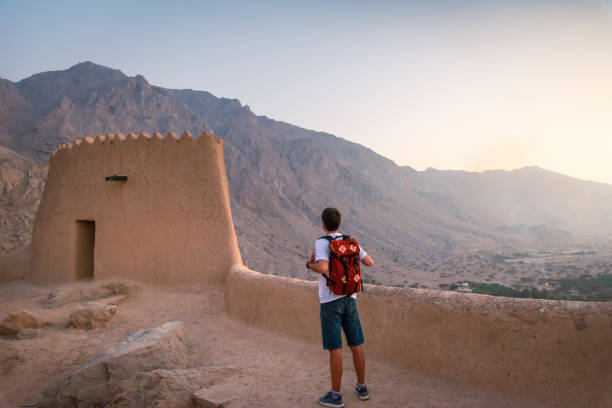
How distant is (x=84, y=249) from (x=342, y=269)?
25.4 ft

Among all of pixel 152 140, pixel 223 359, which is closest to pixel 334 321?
pixel 223 359

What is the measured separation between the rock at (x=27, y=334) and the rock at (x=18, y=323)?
11cm

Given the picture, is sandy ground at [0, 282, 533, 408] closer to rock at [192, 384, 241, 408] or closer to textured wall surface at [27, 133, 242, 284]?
rock at [192, 384, 241, 408]

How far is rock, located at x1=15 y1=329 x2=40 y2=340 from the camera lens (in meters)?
4.75

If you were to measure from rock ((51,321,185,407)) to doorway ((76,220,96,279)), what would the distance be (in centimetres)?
530

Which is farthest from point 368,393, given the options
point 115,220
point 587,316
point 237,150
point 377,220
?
point 377,220

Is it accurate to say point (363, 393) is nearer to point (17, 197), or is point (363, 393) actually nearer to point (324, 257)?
point (324, 257)

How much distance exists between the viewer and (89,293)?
21.2 ft

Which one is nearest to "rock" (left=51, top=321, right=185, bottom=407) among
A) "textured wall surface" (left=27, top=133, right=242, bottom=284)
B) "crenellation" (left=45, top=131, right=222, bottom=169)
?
"textured wall surface" (left=27, top=133, right=242, bottom=284)

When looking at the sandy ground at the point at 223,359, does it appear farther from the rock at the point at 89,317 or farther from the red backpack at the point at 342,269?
the red backpack at the point at 342,269

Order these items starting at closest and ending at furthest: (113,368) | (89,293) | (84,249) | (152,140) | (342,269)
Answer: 1. (342,269)
2. (113,368)
3. (89,293)
4. (152,140)
5. (84,249)

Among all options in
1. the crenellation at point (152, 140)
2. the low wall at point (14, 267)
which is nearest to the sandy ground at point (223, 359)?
the crenellation at point (152, 140)

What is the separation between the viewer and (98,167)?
7746 mm

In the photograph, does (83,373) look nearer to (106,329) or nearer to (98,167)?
(106,329)
